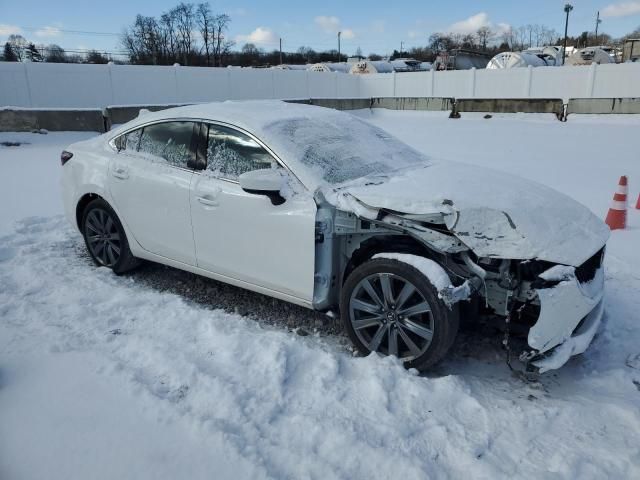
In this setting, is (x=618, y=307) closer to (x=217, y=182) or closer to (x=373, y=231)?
(x=373, y=231)

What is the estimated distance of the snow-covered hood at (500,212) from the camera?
265 cm

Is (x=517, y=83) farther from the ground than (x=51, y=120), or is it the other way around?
(x=517, y=83)

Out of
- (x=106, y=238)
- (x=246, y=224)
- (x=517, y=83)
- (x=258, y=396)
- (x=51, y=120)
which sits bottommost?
(x=258, y=396)

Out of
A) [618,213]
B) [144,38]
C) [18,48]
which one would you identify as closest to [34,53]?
[18,48]

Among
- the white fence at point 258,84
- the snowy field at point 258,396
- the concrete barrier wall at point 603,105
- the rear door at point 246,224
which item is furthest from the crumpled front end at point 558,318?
the white fence at point 258,84

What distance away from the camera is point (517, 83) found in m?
23.5

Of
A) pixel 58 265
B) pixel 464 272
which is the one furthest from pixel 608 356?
pixel 58 265

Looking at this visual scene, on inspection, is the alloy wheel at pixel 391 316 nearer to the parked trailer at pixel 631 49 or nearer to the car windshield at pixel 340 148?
the car windshield at pixel 340 148

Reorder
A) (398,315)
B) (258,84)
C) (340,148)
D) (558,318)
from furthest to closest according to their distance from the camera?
(258,84) < (340,148) < (398,315) < (558,318)

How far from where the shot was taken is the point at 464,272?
2.85m

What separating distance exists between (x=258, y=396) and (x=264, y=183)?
1281 mm

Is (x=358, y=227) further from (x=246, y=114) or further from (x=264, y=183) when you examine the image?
(x=246, y=114)

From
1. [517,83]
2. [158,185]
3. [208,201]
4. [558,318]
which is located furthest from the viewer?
[517,83]

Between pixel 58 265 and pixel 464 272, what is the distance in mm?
3736
